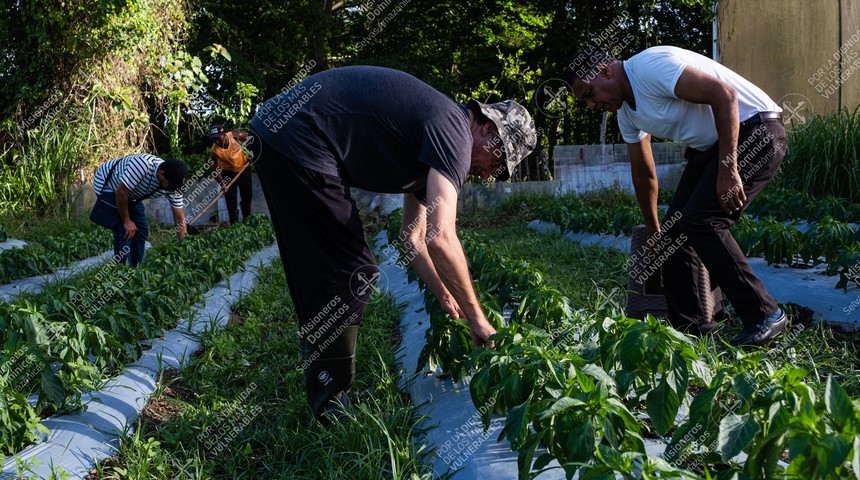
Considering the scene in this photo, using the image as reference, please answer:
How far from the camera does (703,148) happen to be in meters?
3.58

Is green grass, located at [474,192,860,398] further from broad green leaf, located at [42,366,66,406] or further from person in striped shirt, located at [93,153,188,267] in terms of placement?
person in striped shirt, located at [93,153,188,267]

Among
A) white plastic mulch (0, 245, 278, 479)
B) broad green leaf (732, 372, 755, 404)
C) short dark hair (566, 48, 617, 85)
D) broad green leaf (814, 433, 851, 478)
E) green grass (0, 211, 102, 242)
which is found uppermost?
short dark hair (566, 48, 617, 85)

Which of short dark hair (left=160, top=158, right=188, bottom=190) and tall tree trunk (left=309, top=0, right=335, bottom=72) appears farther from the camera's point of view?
tall tree trunk (left=309, top=0, right=335, bottom=72)

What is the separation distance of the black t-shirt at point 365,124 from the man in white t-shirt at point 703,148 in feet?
3.92

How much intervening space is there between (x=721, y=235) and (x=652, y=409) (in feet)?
5.04

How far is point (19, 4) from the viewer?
460 inches

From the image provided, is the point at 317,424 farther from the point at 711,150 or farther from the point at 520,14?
the point at 520,14

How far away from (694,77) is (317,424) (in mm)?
2241

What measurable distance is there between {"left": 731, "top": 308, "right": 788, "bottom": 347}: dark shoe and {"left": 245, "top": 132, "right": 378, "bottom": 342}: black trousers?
1691mm

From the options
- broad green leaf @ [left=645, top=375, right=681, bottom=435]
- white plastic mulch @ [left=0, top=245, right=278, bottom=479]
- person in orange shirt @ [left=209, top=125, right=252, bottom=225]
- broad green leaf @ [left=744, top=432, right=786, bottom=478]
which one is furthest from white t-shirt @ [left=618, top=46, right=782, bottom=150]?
person in orange shirt @ [left=209, top=125, right=252, bottom=225]

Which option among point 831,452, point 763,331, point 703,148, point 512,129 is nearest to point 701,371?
point 831,452

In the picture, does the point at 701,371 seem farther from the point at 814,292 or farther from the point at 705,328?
the point at 814,292

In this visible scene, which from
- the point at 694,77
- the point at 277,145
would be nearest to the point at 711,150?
the point at 694,77

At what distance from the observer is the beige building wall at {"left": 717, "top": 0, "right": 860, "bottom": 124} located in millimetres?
9914
